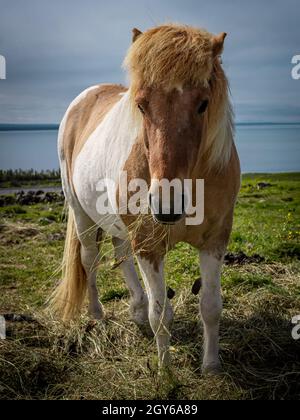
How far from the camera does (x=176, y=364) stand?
341cm

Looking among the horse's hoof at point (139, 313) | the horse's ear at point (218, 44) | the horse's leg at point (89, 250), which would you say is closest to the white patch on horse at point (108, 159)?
the horse's leg at point (89, 250)

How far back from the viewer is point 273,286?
432cm

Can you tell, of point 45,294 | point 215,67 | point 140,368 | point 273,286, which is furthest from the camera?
point 45,294

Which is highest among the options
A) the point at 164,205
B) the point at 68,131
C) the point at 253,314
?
the point at 68,131

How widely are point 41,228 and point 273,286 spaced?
482 cm

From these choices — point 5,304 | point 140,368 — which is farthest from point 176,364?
point 5,304

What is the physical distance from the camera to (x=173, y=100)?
2.38 meters

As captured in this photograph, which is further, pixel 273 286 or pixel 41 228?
pixel 41 228

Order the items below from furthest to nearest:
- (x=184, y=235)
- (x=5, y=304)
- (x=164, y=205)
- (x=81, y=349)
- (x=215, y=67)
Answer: (x=5, y=304)
(x=81, y=349)
(x=184, y=235)
(x=215, y=67)
(x=164, y=205)

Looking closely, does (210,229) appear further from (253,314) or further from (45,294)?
(45,294)

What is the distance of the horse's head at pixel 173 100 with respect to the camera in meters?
2.34

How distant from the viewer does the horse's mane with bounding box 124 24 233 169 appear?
7.88 ft

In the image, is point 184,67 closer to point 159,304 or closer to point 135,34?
point 135,34

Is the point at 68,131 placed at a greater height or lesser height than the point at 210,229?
greater
